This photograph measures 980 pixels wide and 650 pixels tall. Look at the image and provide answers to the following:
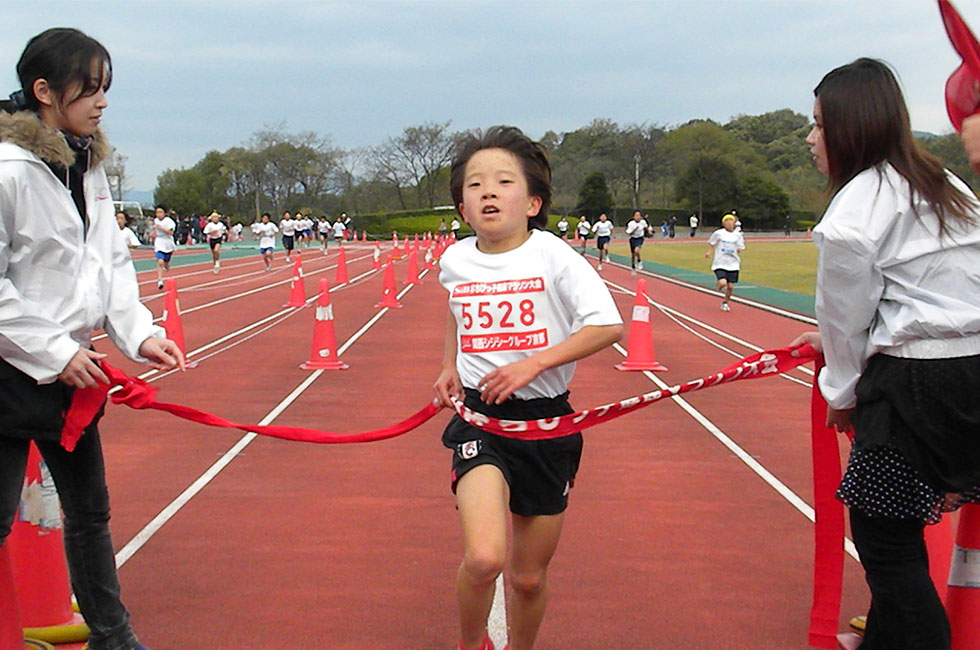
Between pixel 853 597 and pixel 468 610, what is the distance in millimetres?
2226

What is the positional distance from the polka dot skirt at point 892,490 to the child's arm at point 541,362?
0.91m

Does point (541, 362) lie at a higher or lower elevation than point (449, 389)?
higher

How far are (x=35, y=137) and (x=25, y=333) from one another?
25.2 inches

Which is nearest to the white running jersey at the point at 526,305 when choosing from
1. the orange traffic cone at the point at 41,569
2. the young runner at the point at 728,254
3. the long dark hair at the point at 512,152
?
the long dark hair at the point at 512,152

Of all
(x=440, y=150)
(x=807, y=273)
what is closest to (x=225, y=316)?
(x=807, y=273)

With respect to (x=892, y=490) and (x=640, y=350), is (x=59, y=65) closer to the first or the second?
(x=892, y=490)

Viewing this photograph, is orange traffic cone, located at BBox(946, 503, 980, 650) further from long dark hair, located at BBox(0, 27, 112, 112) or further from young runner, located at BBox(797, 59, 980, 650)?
long dark hair, located at BBox(0, 27, 112, 112)

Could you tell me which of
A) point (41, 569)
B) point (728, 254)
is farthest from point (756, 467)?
point (728, 254)

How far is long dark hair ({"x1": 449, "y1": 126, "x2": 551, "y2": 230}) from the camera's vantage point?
3.69 meters

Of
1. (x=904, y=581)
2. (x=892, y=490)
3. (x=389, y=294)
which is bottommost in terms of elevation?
(x=389, y=294)

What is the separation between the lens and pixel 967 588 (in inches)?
127

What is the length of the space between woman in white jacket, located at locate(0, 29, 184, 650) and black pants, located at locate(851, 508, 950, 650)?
2.42 m

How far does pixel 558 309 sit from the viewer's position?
11.6 ft

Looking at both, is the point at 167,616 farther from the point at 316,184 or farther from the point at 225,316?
the point at 316,184
